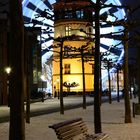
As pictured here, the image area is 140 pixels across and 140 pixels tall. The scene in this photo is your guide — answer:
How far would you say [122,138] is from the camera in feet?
61.9

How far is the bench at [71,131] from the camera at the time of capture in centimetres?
1351

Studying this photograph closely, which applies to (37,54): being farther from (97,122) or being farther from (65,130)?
(65,130)

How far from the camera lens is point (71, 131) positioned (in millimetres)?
14711

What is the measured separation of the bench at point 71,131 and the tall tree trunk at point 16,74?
1407mm

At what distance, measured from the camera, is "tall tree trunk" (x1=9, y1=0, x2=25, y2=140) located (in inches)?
475

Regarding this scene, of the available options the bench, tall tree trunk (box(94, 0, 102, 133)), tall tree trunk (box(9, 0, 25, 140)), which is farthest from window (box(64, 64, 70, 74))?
tall tree trunk (box(9, 0, 25, 140))

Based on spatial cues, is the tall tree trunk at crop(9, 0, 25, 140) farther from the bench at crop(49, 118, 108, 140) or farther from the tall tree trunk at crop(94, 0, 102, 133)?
the tall tree trunk at crop(94, 0, 102, 133)

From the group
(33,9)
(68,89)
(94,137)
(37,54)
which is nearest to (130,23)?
(94,137)

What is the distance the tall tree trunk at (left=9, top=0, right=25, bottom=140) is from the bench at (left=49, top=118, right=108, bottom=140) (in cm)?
141

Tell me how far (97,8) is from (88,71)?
93.3 metres

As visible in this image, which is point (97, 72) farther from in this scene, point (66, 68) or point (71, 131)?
point (66, 68)

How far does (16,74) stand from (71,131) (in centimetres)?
330

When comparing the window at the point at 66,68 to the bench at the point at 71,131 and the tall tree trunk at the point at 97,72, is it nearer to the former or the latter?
the tall tree trunk at the point at 97,72

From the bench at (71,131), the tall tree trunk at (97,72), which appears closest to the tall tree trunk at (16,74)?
the bench at (71,131)
